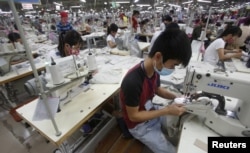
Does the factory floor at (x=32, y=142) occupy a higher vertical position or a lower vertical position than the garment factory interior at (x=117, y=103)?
lower

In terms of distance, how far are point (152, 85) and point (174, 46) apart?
0.43 meters

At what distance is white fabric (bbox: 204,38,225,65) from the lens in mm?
2717

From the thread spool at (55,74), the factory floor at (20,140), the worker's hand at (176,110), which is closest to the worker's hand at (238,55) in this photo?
the worker's hand at (176,110)

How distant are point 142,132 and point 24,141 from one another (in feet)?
6.27

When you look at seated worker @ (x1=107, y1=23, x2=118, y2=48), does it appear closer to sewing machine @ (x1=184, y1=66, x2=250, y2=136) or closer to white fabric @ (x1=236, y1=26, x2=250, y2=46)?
sewing machine @ (x1=184, y1=66, x2=250, y2=136)

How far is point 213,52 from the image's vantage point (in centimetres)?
282

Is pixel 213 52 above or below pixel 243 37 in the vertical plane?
below

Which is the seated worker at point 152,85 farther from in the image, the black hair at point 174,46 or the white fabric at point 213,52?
the white fabric at point 213,52

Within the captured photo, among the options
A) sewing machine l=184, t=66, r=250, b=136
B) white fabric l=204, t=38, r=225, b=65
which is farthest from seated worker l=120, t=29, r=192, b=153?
white fabric l=204, t=38, r=225, b=65

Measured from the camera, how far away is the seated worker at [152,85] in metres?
0.99

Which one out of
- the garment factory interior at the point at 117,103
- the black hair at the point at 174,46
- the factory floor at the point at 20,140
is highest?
the black hair at the point at 174,46

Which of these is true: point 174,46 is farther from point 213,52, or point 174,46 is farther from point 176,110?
point 213,52

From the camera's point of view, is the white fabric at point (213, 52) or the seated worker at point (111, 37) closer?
the white fabric at point (213, 52)

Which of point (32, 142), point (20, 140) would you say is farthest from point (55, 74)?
point (20, 140)
